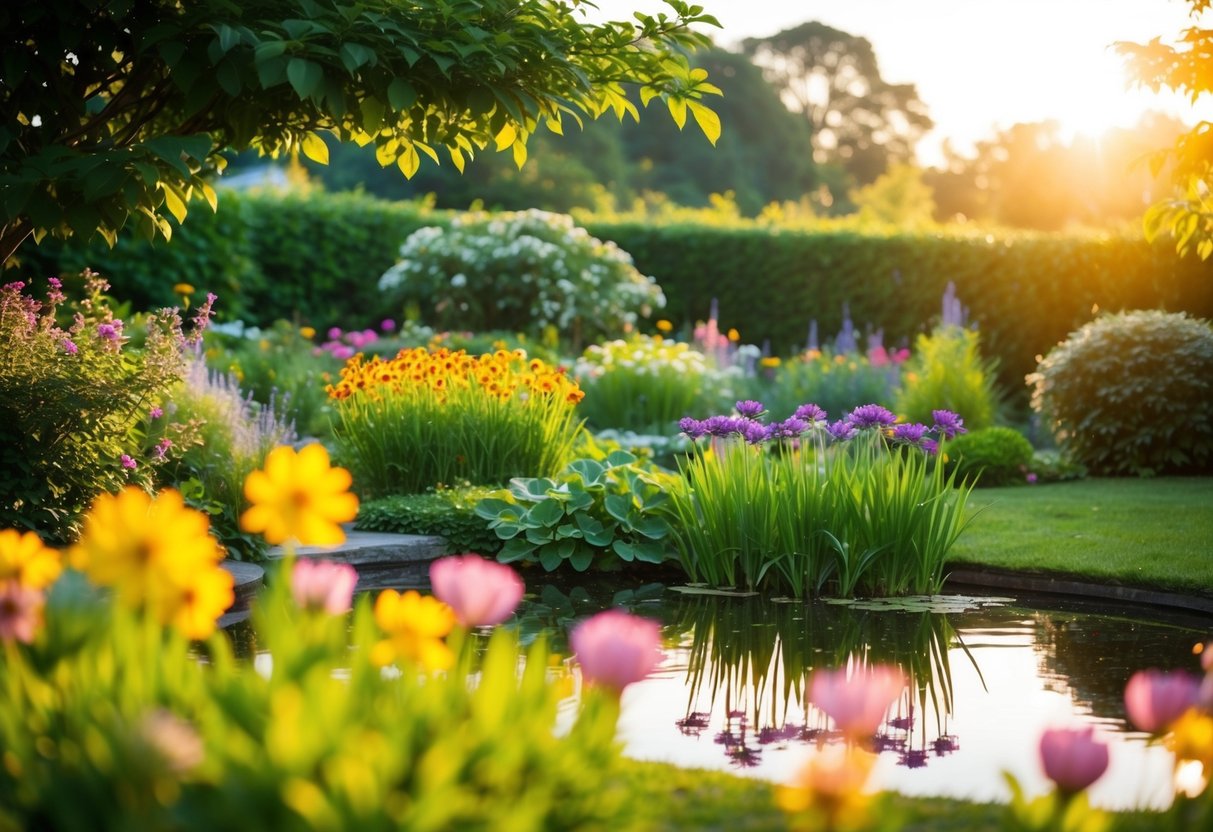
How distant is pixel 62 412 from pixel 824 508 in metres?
3.31

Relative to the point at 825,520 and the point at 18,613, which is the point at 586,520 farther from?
the point at 18,613

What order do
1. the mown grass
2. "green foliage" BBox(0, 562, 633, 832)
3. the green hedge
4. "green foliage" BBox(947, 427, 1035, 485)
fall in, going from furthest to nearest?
the green hedge < "green foliage" BBox(947, 427, 1035, 485) < the mown grass < "green foliage" BBox(0, 562, 633, 832)

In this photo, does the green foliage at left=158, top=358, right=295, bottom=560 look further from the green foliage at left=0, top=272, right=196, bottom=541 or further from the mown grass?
the mown grass

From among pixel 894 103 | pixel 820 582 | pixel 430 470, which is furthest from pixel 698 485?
pixel 894 103

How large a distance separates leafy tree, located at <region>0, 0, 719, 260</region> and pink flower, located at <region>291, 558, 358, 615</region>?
5.58 feet

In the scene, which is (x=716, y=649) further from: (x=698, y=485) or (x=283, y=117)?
(x=283, y=117)

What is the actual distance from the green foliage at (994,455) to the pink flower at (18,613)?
27.5ft

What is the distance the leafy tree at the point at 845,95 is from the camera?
51.4m

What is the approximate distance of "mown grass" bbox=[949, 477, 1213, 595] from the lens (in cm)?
614

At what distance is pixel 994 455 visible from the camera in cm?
1005

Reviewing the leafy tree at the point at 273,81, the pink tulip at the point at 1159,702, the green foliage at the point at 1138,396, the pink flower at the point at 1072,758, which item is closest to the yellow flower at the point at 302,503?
the pink flower at the point at 1072,758

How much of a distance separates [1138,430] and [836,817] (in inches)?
375

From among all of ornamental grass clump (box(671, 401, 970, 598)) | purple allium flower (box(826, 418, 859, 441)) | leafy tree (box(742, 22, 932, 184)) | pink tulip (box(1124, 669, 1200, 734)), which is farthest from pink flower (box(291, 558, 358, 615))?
leafy tree (box(742, 22, 932, 184))

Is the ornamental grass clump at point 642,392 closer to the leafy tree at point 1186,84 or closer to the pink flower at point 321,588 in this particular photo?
the leafy tree at point 1186,84
